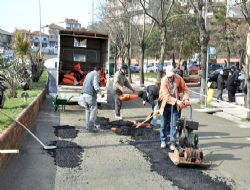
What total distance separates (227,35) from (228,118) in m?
34.4

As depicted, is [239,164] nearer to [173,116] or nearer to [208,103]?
[173,116]

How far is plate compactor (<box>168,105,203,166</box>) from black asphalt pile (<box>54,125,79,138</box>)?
301 cm

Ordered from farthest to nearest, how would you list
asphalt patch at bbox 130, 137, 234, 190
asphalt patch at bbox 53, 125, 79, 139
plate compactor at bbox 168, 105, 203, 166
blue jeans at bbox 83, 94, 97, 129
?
blue jeans at bbox 83, 94, 97, 129 < asphalt patch at bbox 53, 125, 79, 139 < plate compactor at bbox 168, 105, 203, 166 < asphalt patch at bbox 130, 137, 234, 190

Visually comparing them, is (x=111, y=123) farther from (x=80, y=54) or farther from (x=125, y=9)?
(x=125, y=9)

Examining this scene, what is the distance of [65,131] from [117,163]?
3.47m

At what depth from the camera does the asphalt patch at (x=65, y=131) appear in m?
11.2

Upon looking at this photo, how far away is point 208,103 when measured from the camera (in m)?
20.2

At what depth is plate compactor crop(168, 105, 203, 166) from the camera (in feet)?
26.9

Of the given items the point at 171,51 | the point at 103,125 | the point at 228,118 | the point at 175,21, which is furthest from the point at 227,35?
the point at 103,125

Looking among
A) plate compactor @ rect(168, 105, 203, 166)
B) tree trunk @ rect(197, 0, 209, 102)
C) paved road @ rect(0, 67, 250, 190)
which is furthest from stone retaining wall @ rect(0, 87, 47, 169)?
tree trunk @ rect(197, 0, 209, 102)

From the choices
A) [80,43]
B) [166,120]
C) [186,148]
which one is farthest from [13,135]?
[80,43]

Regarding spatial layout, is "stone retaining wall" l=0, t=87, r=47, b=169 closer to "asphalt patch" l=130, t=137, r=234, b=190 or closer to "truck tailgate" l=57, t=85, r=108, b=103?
"asphalt patch" l=130, t=137, r=234, b=190

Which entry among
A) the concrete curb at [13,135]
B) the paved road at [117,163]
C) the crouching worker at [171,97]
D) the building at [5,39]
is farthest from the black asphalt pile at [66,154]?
the building at [5,39]

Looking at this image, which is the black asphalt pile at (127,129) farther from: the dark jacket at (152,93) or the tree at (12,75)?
the tree at (12,75)
